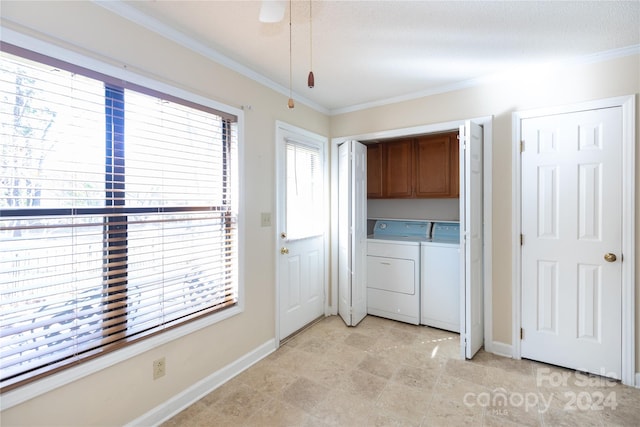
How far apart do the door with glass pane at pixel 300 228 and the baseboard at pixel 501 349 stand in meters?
1.76

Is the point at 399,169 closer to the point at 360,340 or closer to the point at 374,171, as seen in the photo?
the point at 374,171

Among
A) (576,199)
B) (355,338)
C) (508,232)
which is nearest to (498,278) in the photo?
(508,232)

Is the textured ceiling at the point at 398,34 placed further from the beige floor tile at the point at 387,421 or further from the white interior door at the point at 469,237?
the beige floor tile at the point at 387,421

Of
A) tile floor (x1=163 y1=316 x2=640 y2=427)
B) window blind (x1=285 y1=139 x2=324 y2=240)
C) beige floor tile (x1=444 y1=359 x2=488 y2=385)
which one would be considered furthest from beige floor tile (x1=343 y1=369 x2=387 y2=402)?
window blind (x1=285 y1=139 x2=324 y2=240)

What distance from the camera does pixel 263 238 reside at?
8.37 ft

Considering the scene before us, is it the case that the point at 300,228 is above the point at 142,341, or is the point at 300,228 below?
above

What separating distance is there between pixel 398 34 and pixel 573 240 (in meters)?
2.09

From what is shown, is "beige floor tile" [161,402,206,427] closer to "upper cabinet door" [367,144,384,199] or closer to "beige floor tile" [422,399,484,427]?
"beige floor tile" [422,399,484,427]

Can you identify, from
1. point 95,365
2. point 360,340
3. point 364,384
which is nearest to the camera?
point 95,365

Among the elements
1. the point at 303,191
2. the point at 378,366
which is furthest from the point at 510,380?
the point at 303,191

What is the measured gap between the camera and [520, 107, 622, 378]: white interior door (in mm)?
2150

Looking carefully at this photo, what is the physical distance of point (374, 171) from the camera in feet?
12.5

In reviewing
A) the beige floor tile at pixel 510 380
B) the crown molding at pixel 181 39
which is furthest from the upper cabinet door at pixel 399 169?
the beige floor tile at pixel 510 380

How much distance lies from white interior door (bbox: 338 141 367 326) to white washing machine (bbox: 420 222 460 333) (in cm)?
68
